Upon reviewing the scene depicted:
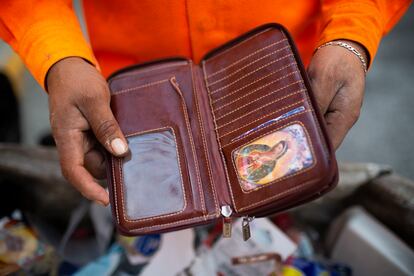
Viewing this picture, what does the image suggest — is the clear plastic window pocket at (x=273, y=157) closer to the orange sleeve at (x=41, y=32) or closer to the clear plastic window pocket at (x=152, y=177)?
the clear plastic window pocket at (x=152, y=177)

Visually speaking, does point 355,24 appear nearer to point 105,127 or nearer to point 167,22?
point 167,22

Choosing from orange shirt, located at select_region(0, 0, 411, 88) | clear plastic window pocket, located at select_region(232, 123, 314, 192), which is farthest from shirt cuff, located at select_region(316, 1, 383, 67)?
clear plastic window pocket, located at select_region(232, 123, 314, 192)

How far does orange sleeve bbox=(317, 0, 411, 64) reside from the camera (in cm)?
70

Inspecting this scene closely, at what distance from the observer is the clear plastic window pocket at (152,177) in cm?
63

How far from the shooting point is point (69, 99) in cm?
68

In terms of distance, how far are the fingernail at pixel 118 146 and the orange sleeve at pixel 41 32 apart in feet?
0.61

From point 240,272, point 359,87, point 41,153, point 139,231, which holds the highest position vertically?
point 41,153

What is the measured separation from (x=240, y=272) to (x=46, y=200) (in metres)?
0.60

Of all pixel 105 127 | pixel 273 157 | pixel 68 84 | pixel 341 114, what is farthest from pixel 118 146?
pixel 341 114

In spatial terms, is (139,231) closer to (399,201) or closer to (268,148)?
(268,148)

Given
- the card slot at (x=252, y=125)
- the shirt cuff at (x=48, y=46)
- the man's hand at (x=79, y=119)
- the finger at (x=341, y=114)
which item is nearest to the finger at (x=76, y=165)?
the man's hand at (x=79, y=119)

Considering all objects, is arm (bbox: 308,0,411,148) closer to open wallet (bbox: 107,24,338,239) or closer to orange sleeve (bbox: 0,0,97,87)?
open wallet (bbox: 107,24,338,239)

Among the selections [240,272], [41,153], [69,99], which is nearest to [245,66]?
[69,99]

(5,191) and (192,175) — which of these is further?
(5,191)
